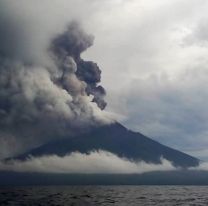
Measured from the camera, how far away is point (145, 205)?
112438 millimetres

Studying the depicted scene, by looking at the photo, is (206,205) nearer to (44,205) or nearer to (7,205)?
(44,205)

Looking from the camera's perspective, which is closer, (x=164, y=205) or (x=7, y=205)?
(x=7, y=205)

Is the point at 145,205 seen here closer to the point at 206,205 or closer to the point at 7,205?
the point at 206,205

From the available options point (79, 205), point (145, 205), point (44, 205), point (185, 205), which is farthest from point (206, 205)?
point (44, 205)

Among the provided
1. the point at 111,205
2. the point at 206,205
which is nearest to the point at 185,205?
the point at 206,205

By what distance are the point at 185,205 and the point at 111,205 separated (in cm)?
2065

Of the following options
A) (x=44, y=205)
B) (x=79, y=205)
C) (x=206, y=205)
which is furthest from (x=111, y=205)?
(x=206, y=205)

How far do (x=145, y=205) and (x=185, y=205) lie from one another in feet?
36.3

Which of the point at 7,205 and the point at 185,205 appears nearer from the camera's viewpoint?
the point at 7,205

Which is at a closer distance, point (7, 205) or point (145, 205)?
point (7, 205)

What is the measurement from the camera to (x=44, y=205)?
106500 millimetres

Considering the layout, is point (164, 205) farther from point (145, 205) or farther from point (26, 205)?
point (26, 205)

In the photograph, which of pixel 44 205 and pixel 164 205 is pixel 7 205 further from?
pixel 164 205

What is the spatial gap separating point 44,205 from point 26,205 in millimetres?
4811
